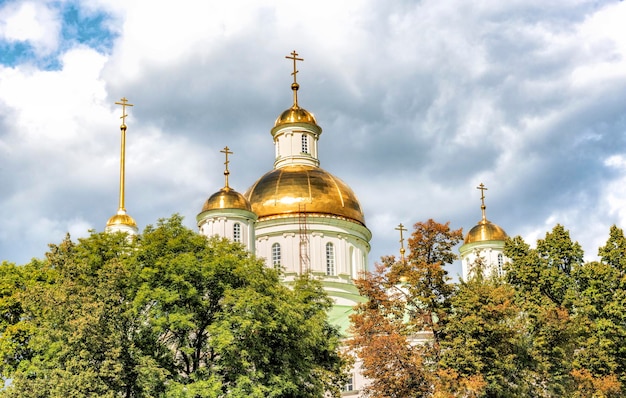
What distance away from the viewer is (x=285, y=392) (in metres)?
32.3

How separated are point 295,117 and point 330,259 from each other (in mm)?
10425

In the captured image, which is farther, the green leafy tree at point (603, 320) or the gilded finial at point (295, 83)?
the gilded finial at point (295, 83)

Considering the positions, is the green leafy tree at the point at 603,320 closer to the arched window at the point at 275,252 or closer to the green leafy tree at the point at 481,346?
the green leafy tree at the point at 481,346

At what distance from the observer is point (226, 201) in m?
50.8

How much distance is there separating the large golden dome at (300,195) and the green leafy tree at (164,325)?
1984cm

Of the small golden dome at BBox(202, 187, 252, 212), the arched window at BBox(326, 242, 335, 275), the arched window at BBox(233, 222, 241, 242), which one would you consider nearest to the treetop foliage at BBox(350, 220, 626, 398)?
the arched window at BBox(233, 222, 241, 242)

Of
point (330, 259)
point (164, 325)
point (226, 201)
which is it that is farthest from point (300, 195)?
point (164, 325)

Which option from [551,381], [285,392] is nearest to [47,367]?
[285,392]

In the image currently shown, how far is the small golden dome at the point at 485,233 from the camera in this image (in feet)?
205

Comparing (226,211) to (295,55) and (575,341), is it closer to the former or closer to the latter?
(295,55)

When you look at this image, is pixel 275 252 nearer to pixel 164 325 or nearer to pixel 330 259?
pixel 330 259

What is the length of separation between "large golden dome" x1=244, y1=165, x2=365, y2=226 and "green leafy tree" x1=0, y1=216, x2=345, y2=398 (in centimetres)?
1984

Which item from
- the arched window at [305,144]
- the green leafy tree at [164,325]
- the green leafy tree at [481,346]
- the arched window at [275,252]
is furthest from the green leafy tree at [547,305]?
the arched window at [305,144]

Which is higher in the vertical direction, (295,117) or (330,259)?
(295,117)
